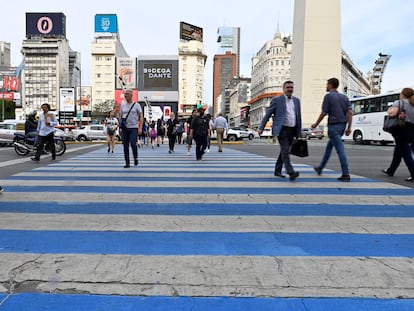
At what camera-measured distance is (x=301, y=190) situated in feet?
18.9

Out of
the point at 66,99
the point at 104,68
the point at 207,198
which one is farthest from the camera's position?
the point at 104,68

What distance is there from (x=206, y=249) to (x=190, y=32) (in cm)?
13089

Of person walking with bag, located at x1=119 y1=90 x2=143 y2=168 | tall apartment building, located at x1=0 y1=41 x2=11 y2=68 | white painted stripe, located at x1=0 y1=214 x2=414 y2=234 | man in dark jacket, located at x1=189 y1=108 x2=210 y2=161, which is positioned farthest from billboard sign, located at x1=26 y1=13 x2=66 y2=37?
white painted stripe, located at x1=0 y1=214 x2=414 y2=234

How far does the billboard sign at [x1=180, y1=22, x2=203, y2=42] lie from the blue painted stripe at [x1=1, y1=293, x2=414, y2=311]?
12889 cm

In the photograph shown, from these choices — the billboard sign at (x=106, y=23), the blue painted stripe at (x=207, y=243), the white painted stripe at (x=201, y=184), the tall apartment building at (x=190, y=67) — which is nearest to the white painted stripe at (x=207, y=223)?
the blue painted stripe at (x=207, y=243)

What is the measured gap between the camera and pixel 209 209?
4.47 m

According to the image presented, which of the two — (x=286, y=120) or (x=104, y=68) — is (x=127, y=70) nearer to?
(x=104, y=68)

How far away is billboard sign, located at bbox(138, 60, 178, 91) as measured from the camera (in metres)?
71.5

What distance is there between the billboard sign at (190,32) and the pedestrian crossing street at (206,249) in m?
126

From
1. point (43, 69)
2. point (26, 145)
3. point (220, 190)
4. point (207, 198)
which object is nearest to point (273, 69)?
point (43, 69)

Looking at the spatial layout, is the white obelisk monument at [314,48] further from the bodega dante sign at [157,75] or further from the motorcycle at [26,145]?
the motorcycle at [26,145]

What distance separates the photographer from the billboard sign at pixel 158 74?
2815 inches

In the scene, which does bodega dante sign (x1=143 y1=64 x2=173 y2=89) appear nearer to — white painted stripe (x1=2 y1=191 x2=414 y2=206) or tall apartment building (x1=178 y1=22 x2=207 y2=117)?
tall apartment building (x1=178 y1=22 x2=207 y2=117)

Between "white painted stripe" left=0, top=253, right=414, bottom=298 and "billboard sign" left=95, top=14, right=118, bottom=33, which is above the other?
"billboard sign" left=95, top=14, right=118, bottom=33
